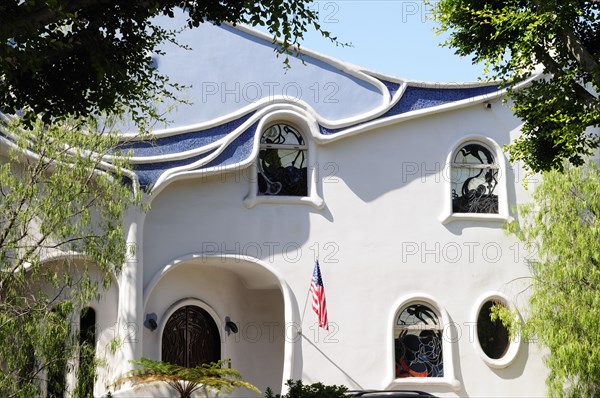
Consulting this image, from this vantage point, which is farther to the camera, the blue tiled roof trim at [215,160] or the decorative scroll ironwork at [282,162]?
the decorative scroll ironwork at [282,162]

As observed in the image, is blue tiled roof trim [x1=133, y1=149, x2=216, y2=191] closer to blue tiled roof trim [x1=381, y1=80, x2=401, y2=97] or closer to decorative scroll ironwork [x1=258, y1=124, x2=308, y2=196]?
decorative scroll ironwork [x1=258, y1=124, x2=308, y2=196]

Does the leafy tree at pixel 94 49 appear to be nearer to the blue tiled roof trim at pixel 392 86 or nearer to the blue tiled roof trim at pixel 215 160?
the blue tiled roof trim at pixel 215 160

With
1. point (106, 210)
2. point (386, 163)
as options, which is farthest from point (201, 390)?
point (386, 163)

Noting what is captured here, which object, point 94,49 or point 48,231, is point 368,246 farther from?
point 94,49

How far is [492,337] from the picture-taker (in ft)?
62.8

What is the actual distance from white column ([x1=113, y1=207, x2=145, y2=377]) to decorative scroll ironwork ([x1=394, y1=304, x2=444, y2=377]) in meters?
4.97

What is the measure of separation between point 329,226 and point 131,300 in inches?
159

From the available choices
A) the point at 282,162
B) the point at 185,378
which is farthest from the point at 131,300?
the point at 282,162

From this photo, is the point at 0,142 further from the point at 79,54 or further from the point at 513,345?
the point at 513,345

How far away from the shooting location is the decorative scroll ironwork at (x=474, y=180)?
19438 mm

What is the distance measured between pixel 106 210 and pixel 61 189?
2.97 ft

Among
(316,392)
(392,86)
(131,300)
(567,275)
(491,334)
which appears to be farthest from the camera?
(392,86)

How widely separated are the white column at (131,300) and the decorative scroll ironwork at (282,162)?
2.67m

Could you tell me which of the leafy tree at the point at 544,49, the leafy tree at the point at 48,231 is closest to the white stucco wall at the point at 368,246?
Result: the leafy tree at the point at 48,231
